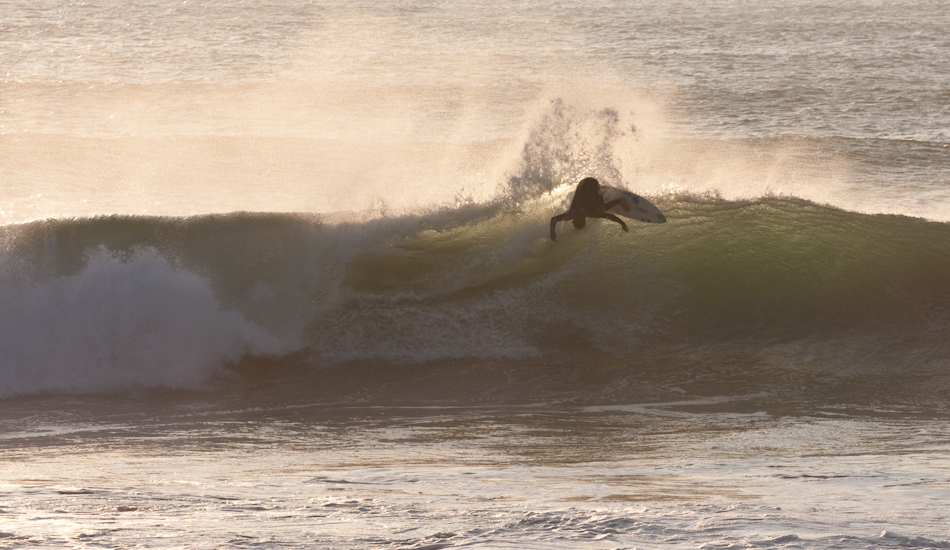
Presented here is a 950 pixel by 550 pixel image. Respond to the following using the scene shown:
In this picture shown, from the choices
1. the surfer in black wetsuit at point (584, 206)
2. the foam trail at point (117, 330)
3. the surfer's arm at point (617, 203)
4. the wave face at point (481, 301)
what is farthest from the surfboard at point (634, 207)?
the foam trail at point (117, 330)

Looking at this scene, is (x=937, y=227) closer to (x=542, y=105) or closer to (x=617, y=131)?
(x=617, y=131)

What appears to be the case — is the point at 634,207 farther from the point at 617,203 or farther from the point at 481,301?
the point at 481,301

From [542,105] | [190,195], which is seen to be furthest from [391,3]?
[542,105]

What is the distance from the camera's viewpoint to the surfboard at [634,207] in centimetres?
1249

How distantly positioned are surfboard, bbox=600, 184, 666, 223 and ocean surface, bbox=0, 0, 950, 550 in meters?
0.37

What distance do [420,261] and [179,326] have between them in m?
2.85

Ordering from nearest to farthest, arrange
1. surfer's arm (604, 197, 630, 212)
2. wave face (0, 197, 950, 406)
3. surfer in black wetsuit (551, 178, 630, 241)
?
1. wave face (0, 197, 950, 406)
2. surfer in black wetsuit (551, 178, 630, 241)
3. surfer's arm (604, 197, 630, 212)

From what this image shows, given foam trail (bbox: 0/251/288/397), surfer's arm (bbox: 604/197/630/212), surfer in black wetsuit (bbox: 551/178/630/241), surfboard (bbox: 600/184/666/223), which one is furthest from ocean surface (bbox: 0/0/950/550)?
surfer in black wetsuit (bbox: 551/178/630/241)

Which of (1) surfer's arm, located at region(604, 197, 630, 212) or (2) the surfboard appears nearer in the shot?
(1) surfer's arm, located at region(604, 197, 630, 212)

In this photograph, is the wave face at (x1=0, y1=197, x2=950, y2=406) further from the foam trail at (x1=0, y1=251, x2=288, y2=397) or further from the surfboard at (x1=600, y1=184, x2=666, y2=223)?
the surfboard at (x1=600, y1=184, x2=666, y2=223)

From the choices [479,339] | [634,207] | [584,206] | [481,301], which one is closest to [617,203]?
[634,207]

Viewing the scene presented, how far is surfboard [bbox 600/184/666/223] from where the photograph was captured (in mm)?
12492

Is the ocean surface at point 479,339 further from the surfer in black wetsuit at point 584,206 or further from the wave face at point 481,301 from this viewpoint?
the surfer in black wetsuit at point 584,206

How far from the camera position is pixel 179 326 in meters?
11.2
